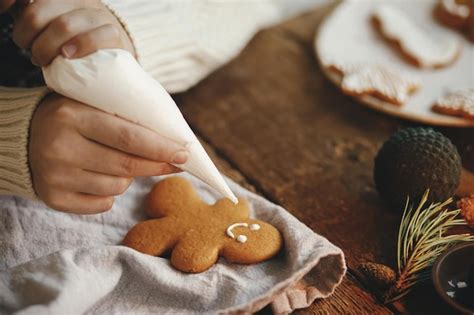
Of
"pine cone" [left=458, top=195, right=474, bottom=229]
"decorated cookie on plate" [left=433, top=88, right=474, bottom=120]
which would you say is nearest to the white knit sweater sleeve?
"decorated cookie on plate" [left=433, top=88, right=474, bottom=120]

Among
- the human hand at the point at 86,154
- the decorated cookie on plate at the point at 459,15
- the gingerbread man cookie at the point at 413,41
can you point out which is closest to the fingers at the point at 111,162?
the human hand at the point at 86,154

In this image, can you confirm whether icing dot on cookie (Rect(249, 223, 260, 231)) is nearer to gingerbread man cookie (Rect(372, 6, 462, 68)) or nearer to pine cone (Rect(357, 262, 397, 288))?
pine cone (Rect(357, 262, 397, 288))

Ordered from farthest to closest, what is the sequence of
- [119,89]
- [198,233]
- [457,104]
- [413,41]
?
1. [413,41]
2. [457,104]
3. [198,233]
4. [119,89]

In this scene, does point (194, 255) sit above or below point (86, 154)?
below

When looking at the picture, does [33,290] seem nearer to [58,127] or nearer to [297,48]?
[58,127]

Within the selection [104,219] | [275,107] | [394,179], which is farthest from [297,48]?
[104,219]

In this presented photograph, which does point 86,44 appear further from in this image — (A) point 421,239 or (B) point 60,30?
(A) point 421,239

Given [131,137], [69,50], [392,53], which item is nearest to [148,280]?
[131,137]
